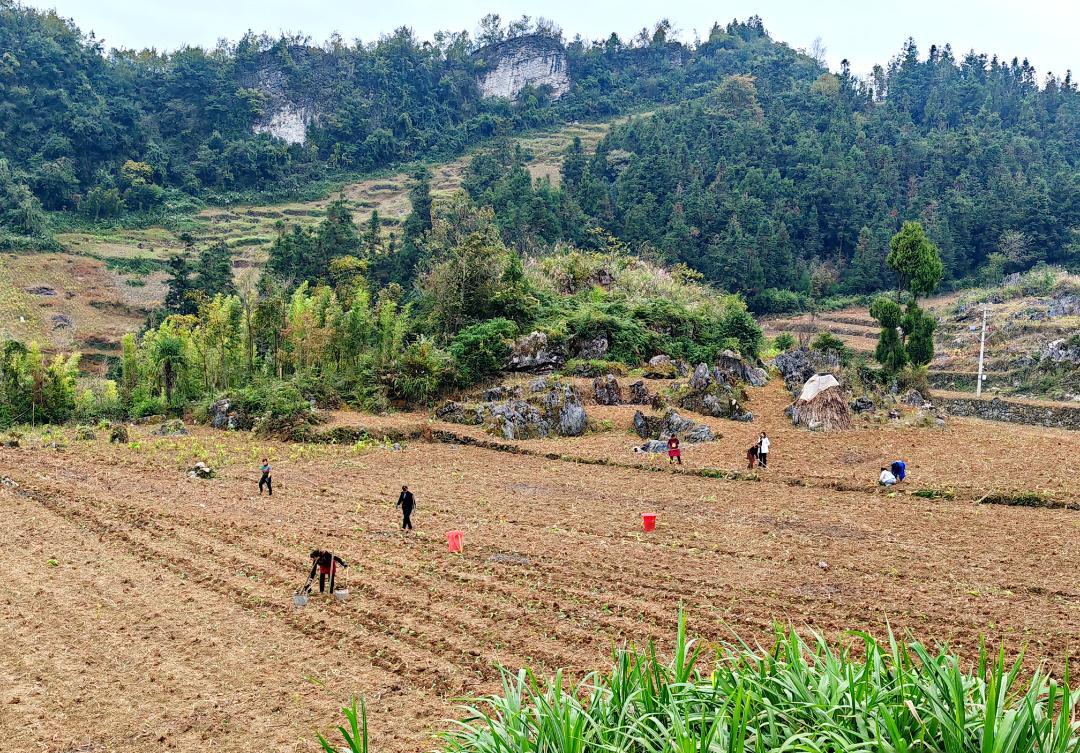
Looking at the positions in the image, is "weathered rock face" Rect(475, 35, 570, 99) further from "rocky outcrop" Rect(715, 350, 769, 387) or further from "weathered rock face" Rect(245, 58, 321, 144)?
"rocky outcrop" Rect(715, 350, 769, 387)

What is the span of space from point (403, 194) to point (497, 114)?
25413mm

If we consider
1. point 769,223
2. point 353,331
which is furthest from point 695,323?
point 769,223

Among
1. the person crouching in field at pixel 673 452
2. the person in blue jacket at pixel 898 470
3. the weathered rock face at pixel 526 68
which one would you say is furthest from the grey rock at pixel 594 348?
the weathered rock face at pixel 526 68

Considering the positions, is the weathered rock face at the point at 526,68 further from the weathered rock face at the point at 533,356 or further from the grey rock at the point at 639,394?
the grey rock at the point at 639,394

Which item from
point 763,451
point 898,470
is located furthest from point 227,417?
point 898,470

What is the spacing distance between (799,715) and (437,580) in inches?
255

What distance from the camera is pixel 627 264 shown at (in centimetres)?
3656

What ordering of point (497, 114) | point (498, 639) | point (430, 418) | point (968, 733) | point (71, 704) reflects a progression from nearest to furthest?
point (968, 733)
point (71, 704)
point (498, 639)
point (430, 418)
point (497, 114)

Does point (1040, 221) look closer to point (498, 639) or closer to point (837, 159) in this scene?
point (837, 159)

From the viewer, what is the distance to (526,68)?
361 ft

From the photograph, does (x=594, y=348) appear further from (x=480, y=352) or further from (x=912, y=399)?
(x=912, y=399)

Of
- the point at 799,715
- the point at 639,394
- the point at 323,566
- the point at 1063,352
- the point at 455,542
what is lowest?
the point at 455,542

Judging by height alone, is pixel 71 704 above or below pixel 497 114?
below

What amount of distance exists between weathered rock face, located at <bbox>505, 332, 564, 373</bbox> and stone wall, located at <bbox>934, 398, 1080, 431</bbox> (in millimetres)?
14229
